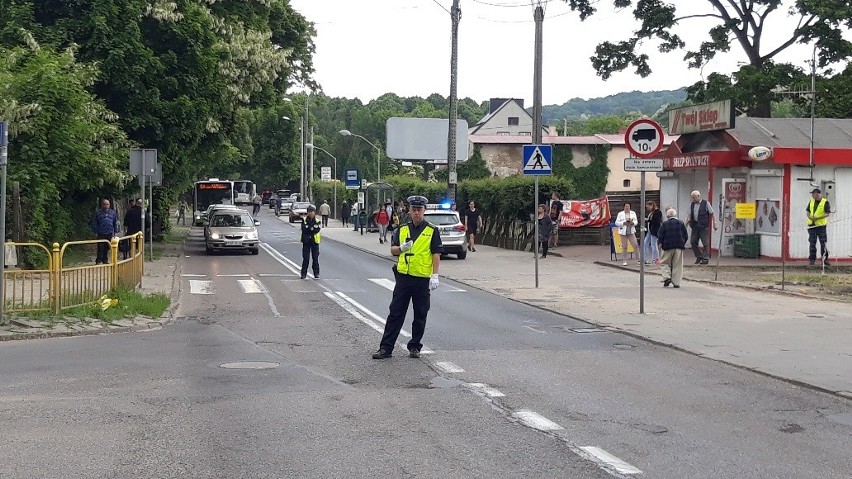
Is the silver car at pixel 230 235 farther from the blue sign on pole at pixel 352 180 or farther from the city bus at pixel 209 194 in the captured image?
the city bus at pixel 209 194

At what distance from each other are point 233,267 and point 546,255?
31.1 ft

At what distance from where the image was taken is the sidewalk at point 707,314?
11.8 meters

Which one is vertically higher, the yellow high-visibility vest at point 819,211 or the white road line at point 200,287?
the yellow high-visibility vest at point 819,211

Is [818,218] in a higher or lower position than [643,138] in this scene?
lower

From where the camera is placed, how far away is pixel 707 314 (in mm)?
16688

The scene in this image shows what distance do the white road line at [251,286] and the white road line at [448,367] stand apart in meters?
10.0

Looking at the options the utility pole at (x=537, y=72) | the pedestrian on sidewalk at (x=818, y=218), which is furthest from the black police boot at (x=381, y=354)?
the utility pole at (x=537, y=72)

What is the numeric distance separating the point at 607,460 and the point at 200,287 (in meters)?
16.3

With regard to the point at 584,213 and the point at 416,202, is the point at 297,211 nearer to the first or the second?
the point at 584,213

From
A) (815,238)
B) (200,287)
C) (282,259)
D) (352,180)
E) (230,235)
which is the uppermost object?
(352,180)

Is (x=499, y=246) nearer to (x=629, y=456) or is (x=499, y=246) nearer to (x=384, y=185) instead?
(x=384, y=185)

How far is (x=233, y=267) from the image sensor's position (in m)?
29.0

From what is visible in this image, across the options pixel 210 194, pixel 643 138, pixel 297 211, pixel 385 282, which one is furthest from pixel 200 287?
pixel 297 211

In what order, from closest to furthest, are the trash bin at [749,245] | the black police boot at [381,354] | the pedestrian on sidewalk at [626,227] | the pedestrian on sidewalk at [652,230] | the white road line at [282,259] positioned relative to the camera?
the black police boot at [381,354]
the pedestrian on sidewalk at [652,230]
the pedestrian on sidewalk at [626,227]
the white road line at [282,259]
the trash bin at [749,245]
